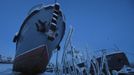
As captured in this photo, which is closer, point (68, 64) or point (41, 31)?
point (68, 64)

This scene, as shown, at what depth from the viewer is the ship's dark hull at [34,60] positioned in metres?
9.11

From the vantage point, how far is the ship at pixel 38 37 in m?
9.06

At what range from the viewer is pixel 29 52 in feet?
31.4

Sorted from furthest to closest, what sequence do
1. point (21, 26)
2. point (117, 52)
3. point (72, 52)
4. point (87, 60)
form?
point (117, 52)
point (21, 26)
point (87, 60)
point (72, 52)

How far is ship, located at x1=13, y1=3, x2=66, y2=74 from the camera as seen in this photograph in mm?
9062

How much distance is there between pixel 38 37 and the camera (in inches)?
368

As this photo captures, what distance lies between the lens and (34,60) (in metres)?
9.42

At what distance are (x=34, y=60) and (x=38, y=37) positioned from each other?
1.28 metres

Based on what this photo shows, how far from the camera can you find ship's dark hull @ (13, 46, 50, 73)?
911 centimetres

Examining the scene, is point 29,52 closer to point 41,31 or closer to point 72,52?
point 41,31

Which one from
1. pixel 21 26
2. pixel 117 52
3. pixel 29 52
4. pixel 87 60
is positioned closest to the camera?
pixel 87 60

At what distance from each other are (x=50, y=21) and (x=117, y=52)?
767cm

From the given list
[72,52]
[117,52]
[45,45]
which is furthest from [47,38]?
[117,52]

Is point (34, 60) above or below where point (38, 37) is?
below
